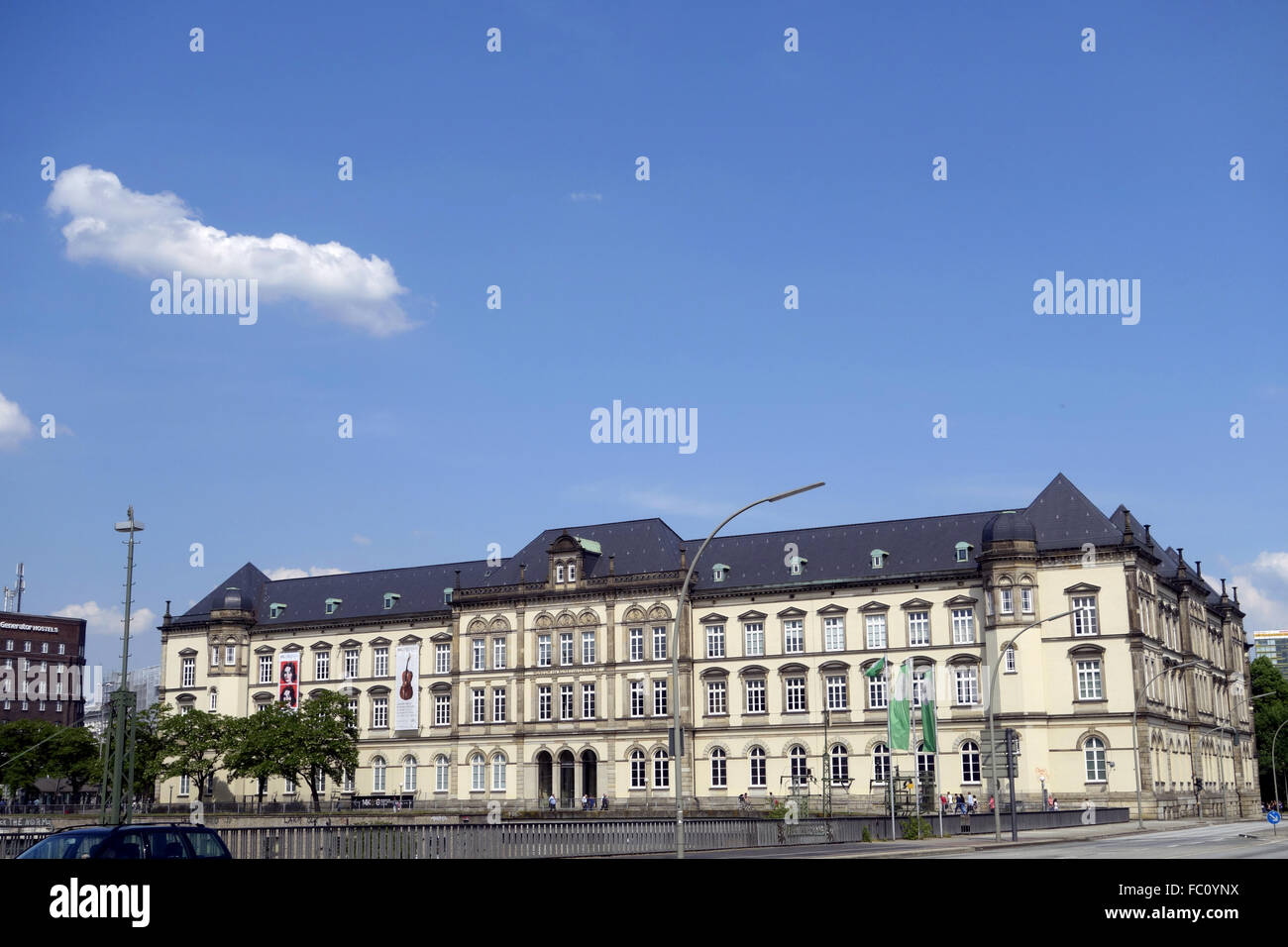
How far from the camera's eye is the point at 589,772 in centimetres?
8700

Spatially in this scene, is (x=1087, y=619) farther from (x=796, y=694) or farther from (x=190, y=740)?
(x=190, y=740)

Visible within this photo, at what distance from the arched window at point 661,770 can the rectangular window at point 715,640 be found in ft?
23.8

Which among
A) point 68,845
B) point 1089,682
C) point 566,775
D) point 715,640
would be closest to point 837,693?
point 715,640

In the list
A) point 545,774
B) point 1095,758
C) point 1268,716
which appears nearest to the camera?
point 1095,758

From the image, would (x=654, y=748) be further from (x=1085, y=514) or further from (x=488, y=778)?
(x=1085, y=514)

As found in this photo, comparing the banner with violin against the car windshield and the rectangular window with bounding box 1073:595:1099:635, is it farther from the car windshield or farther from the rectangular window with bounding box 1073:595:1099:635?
the car windshield

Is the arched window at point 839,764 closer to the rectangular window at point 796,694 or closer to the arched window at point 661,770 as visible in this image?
the rectangular window at point 796,694

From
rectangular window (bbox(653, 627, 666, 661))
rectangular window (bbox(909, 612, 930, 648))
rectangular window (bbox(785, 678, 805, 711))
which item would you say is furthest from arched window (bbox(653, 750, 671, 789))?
rectangular window (bbox(909, 612, 930, 648))

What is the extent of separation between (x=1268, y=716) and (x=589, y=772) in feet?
228

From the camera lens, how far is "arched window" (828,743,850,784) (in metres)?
80.5

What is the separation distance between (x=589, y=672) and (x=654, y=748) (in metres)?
6.99

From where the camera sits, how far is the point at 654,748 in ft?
278
